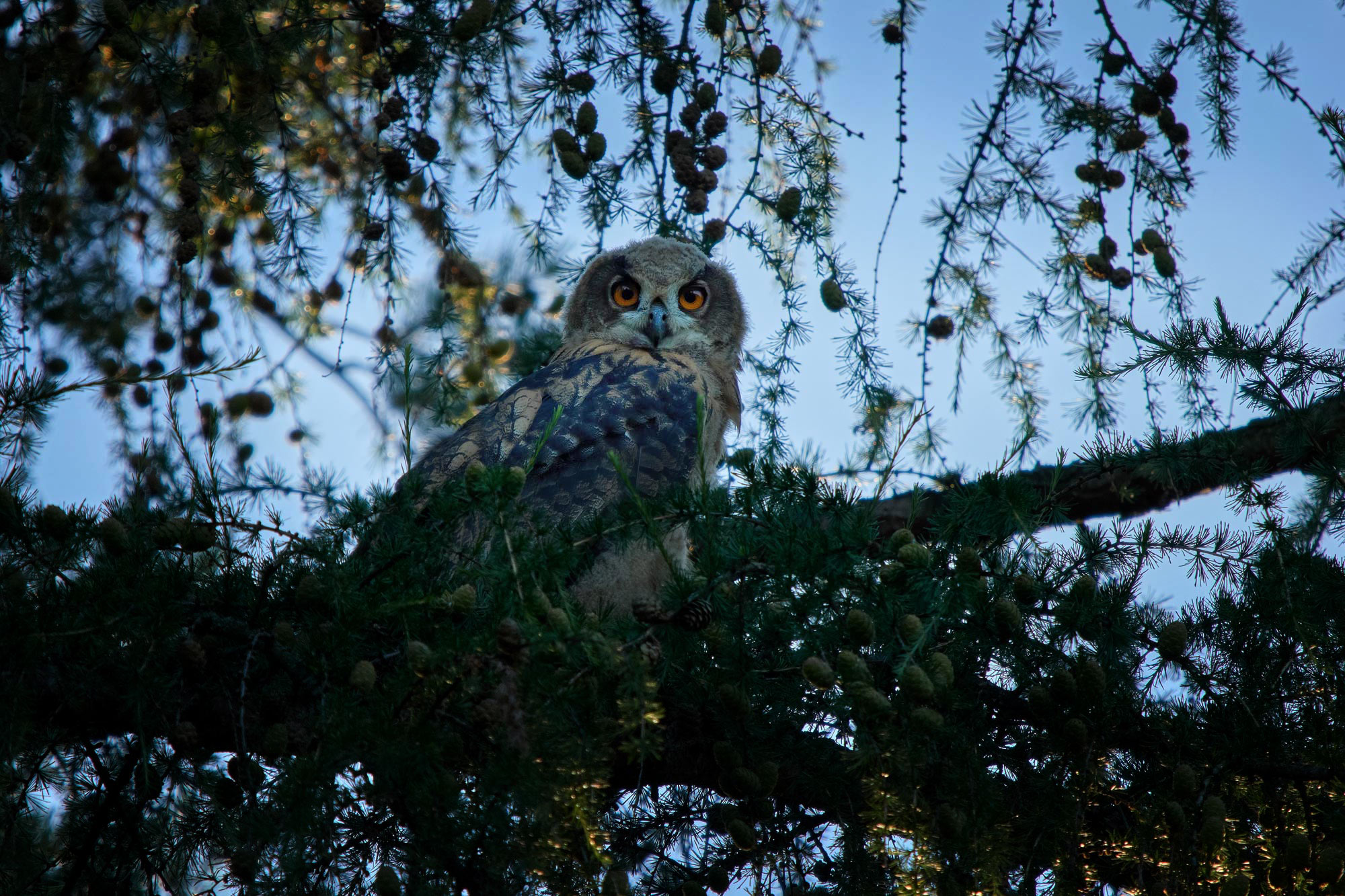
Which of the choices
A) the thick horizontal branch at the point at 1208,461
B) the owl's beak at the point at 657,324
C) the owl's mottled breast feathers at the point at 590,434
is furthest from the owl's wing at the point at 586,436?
the thick horizontal branch at the point at 1208,461

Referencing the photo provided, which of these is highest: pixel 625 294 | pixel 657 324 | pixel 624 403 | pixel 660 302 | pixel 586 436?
pixel 625 294

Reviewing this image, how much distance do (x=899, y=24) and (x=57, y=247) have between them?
346cm

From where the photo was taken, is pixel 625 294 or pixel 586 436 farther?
pixel 625 294

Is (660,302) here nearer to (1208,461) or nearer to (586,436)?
(586,436)

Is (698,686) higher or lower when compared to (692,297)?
lower

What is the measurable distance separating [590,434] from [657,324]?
1104 millimetres

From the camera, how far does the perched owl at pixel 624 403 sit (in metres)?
3.43

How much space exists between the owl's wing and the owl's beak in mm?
517

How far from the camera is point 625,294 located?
4785 millimetres

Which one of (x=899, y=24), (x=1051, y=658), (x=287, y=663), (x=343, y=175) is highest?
(x=343, y=175)

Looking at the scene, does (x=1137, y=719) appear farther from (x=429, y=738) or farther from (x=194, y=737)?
(x=194, y=737)

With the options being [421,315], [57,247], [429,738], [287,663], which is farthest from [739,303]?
[429,738]

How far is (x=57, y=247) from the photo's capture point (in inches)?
162

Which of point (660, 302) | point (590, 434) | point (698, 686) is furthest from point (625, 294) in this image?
point (698, 686)
